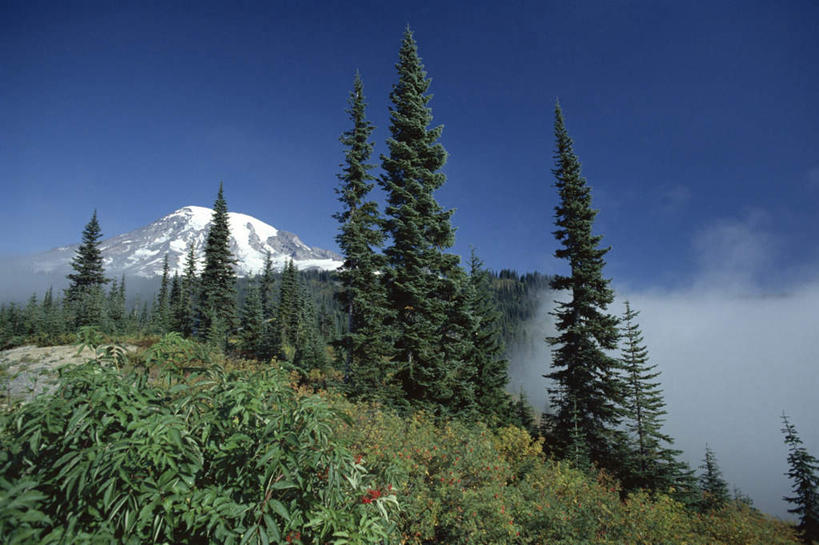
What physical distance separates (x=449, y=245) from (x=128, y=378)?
14.8 metres

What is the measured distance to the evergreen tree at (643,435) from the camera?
20000 millimetres

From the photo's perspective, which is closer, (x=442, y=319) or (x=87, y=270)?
(x=442, y=319)

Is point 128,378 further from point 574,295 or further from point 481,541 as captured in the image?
point 574,295

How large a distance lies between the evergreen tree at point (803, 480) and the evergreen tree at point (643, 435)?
1537 cm

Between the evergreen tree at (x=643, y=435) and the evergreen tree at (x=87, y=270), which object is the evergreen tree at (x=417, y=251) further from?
the evergreen tree at (x=87, y=270)

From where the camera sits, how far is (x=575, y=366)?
1855 centimetres

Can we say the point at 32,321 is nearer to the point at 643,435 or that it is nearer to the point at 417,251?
the point at 417,251

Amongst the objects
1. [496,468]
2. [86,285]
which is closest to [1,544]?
[496,468]

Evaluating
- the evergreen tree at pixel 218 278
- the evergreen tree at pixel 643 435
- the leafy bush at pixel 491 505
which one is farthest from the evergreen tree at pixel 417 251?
the evergreen tree at pixel 218 278

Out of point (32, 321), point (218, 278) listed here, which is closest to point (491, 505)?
point (218, 278)

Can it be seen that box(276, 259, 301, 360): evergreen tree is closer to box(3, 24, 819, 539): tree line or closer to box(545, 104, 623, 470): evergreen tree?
box(3, 24, 819, 539): tree line

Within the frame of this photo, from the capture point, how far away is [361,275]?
15.9 meters

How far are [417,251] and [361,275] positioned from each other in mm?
2787

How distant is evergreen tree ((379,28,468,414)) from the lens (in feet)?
50.6
